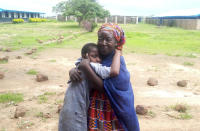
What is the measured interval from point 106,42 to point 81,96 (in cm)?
48

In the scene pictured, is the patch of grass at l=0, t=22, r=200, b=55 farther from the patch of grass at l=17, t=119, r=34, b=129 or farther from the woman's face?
the woman's face

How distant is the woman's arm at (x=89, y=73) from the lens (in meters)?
1.74

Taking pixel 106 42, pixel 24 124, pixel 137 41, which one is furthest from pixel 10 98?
pixel 137 41

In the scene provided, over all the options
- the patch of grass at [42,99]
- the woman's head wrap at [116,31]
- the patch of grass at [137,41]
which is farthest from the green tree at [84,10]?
the woman's head wrap at [116,31]

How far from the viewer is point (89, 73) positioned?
1.74 metres

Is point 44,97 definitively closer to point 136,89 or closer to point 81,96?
point 136,89

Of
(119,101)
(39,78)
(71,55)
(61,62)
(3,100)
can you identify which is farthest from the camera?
(71,55)

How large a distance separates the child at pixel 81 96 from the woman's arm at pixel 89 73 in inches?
1.3

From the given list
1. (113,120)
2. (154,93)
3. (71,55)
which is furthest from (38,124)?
(71,55)

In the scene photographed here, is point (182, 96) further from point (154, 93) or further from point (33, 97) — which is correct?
point (33, 97)

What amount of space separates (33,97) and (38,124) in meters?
1.27

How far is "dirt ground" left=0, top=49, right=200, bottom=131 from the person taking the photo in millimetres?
3838

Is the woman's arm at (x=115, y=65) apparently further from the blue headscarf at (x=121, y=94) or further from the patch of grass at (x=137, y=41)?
the patch of grass at (x=137, y=41)

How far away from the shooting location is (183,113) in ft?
14.0
